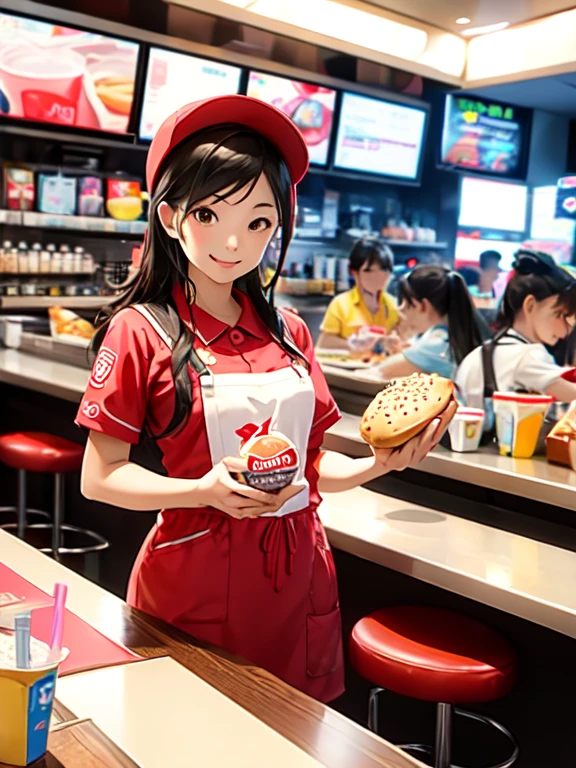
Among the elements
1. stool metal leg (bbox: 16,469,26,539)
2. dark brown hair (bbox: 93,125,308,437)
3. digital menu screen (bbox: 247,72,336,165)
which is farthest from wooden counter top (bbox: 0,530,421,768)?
digital menu screen (bbox: 247,72,336,165)

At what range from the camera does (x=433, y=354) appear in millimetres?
3480

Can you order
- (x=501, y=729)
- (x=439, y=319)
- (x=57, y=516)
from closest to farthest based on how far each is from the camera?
1. (x=501, y=729)
2. (x=439, y=319)
3. (x=57, y=516)

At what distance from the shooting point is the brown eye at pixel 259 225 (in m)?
1.61

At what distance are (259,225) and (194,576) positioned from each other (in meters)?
0.65

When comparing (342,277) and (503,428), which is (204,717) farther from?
(342,277)

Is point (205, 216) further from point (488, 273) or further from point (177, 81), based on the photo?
point (177, 81)

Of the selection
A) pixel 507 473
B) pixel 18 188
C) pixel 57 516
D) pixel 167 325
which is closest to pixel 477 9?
pixel 507 473

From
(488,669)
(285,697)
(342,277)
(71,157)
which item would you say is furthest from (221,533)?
(342,277)

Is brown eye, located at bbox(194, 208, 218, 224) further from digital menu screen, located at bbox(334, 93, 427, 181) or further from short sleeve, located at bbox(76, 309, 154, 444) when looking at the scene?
digital menu screen, located at bbox(334, 93, 427, 181)

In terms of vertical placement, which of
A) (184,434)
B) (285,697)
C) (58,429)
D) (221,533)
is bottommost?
(58,429)

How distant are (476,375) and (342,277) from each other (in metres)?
3.56

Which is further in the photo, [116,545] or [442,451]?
[116,545]

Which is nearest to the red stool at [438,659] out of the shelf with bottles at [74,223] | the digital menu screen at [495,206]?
the digital menu screen at [495,206]

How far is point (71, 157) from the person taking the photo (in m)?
5.19
